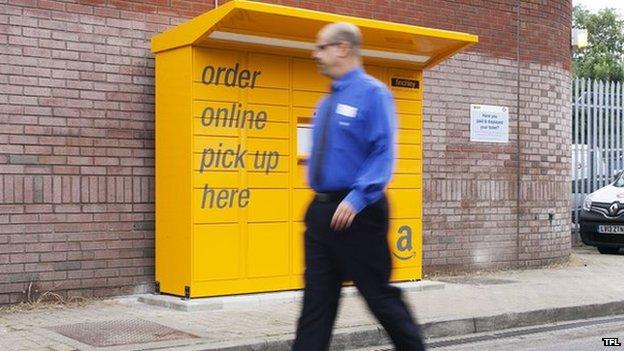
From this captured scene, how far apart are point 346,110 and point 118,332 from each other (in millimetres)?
3586

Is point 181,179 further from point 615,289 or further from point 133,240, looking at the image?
point 615,289

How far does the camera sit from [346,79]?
4.80 meters

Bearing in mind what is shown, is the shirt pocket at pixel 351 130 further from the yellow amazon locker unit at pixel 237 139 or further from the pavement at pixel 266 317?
the yellow amazon locker unit at pixel 237 139

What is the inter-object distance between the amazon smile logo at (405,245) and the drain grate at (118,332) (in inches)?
131

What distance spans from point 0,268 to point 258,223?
2487 mm

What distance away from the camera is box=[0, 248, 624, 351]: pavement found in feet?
22.9

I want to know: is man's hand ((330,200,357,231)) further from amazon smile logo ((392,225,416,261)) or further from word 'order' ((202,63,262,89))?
amazon smile logo ((392,225,416,261))

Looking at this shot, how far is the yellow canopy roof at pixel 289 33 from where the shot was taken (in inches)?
328

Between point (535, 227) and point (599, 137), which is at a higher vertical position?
point (599, 137)

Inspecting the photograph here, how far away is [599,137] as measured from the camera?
51.9ft

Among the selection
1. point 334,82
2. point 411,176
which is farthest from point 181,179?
point 334,82

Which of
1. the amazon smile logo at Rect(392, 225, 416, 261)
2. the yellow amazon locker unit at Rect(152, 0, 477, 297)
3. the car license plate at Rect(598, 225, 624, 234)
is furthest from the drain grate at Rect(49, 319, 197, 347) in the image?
the car license plate at Rect(598, 225, 624, 234)

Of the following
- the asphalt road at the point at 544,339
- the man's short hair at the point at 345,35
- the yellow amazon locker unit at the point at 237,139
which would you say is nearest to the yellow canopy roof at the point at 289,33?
the yellow amazon locker unit at the point at 237,139

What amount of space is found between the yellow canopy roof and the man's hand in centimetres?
392
